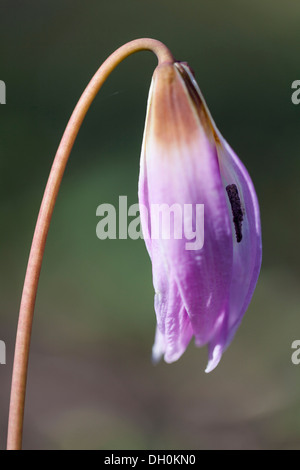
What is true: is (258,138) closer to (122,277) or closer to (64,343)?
(122,277)

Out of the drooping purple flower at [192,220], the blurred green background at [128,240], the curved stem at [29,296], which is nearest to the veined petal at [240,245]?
the drooping purple flower at [192,220]

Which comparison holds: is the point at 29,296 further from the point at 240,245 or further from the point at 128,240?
the point at 128,240

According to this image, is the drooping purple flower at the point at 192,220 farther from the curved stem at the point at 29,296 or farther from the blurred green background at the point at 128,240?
the blurred green background at the point at 128,240

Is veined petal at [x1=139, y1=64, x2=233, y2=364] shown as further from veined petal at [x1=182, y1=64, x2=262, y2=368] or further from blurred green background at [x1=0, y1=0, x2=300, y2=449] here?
blurred green background at [x1=0, y1=0, x2=300, y2=449]

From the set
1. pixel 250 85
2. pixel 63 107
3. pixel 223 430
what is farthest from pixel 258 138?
pixel 223 430

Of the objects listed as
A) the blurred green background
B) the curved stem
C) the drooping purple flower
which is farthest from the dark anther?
the blurred green background

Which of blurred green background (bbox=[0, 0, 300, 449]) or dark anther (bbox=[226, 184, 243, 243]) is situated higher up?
blurred green background (bbox=[0, 0, 300, 449])

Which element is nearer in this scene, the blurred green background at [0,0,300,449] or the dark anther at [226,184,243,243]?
the dark anther at [226,184,243,243]
